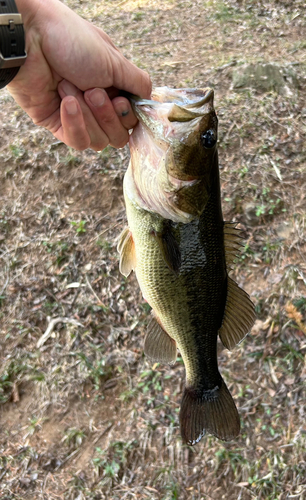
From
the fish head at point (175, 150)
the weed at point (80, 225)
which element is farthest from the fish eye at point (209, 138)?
the weed at point (80, 225)

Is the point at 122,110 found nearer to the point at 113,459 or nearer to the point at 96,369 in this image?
the point at 96,369

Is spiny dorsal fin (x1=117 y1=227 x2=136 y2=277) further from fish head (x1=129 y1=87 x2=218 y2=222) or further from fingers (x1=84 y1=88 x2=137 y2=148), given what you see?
fingers (x1=84 y1=88 x2=137 y2=148)

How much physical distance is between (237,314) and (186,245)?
447mm

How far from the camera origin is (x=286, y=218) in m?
3.65

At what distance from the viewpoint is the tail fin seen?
200cm

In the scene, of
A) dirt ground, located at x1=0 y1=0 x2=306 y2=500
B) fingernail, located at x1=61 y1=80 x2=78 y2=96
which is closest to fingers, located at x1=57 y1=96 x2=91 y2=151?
fingernail, located at x1=61 y1=80 x2=78 y2=96

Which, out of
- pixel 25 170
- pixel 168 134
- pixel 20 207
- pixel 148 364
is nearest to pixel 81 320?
pixel 148 364

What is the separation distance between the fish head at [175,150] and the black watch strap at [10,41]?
50 cm

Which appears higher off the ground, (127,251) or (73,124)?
(73,124)

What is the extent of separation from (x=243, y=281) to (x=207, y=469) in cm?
Answer: 147

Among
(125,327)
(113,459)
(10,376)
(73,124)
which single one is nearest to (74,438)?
(113,459)

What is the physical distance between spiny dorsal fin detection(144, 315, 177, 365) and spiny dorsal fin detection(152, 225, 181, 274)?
428 mm

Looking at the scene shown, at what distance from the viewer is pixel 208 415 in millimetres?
2039

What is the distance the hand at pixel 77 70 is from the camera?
1.76 metres
